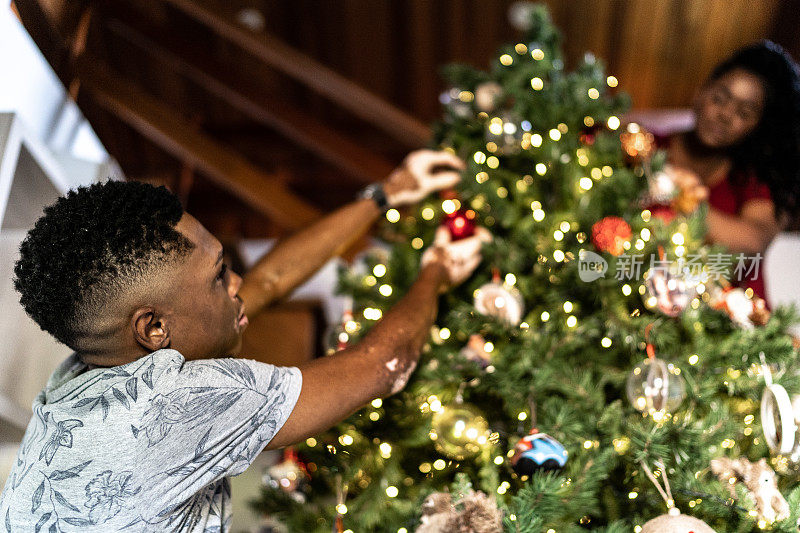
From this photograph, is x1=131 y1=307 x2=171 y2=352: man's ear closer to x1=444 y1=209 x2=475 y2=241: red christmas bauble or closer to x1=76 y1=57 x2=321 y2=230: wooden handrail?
x1=444 y1=209 x2=475 y2=241: red christmas bauble

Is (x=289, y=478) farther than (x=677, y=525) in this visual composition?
Yes

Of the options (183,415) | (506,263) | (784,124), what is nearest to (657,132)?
(784,124)

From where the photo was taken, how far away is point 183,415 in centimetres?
72

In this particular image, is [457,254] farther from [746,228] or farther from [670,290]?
[746,228]

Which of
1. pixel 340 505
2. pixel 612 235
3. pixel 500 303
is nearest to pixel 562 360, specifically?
pixel 500 303

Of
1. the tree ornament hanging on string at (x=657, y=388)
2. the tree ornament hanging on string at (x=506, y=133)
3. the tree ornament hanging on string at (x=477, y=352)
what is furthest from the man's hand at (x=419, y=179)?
the tree ornament hanging on string at (x=657, y=388)

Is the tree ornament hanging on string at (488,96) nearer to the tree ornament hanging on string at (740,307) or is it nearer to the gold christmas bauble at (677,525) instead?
the tree ornament hanging on string at (740,307)

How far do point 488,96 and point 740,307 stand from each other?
730 mm

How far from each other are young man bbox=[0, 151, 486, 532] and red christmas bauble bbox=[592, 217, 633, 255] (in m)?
0.52

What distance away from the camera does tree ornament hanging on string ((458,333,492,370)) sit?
1.11 m

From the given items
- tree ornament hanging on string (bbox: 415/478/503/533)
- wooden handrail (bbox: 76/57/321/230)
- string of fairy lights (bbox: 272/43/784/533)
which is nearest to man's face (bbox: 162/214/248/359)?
string of fairy lights (bbox: 272/43/784/533)

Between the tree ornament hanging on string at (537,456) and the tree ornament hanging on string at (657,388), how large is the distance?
0.17 m

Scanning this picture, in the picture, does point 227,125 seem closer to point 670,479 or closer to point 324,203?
point 324,203

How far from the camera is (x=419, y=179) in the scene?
4.56 feet
